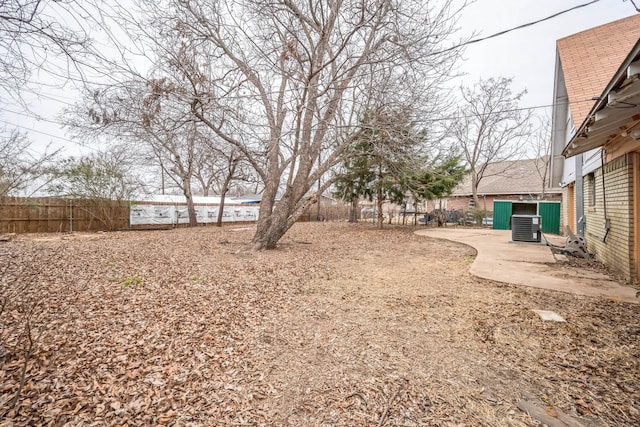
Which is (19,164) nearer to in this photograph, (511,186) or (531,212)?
(531,212)

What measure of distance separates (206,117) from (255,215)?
50.7ft

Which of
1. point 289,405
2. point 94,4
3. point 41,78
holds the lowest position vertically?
point 289,405

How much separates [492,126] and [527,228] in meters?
13.4

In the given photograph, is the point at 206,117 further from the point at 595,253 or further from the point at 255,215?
the point at 255,215

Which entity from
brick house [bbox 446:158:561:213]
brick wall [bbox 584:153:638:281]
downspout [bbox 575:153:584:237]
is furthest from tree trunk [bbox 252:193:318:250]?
brick house [bbox 446:158:561:213]

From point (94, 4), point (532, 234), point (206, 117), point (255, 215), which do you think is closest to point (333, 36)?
point (206, 117)

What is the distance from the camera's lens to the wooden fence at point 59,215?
10812mm

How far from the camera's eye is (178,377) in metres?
2.25

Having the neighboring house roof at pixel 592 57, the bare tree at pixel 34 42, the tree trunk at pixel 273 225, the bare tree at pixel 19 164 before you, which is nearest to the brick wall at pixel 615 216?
the neighboring house roof at pixel 592 57

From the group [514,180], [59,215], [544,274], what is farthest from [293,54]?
[514,180]

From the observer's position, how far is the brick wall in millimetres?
4578

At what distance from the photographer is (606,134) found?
470 centimetres

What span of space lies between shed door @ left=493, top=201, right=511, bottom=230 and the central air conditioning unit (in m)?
6.43

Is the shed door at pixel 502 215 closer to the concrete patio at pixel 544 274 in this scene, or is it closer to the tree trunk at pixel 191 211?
the concrete patio at pixel 544 274
